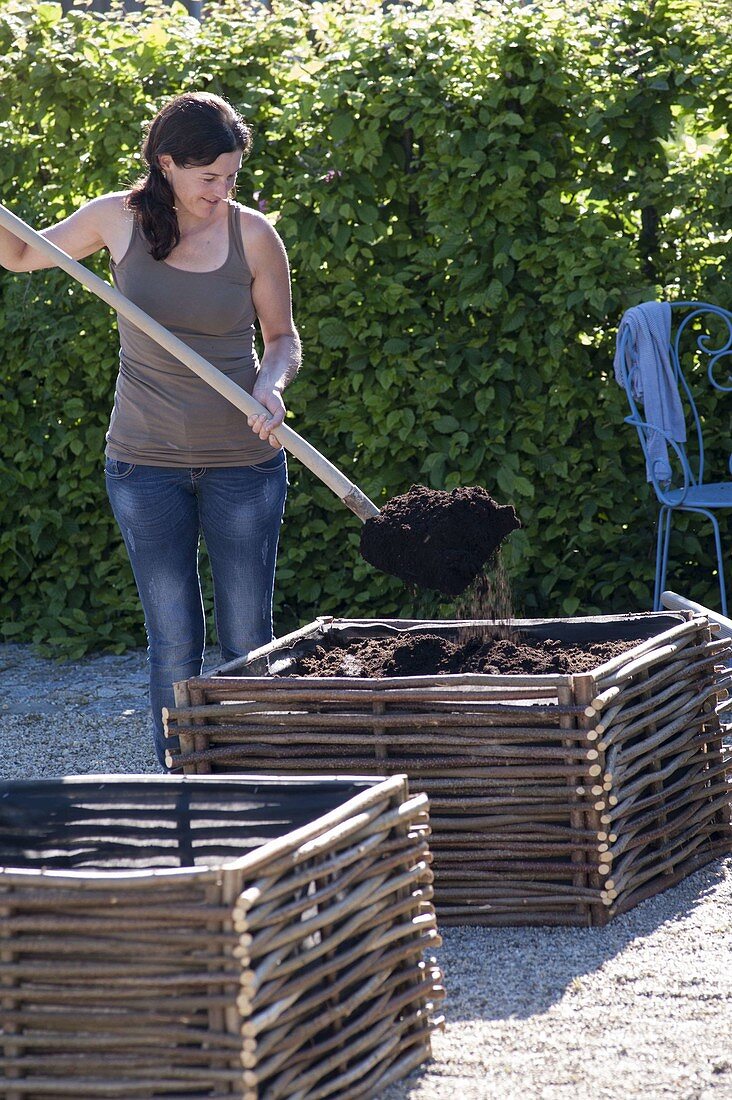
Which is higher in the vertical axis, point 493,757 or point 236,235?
point 236,235

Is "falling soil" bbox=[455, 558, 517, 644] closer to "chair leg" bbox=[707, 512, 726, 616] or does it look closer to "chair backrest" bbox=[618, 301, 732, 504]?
"chair leg" bbox=[707, 512, 726, 616]

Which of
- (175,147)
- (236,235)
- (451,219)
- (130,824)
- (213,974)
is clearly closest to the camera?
(213,974)

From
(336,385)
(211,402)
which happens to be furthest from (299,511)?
(211,402)

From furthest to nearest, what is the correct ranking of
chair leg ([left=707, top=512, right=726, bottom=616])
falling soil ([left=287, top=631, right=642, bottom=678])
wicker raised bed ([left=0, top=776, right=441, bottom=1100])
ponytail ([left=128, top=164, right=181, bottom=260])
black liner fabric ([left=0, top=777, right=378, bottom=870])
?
chair leg ([left=707, top=512, right=726, bottom=616])
ponytail ([left=128, top=164, right=181, bottom=260])
falling soil ([left=287, top=631, right=642, bottom=678])
black liner fabric ([left=0, top=777, right=378, bottom=870])
wicker raised bed ([left=0, top=776, right=441, bottom=1100])

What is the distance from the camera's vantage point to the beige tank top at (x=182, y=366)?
3291 mm

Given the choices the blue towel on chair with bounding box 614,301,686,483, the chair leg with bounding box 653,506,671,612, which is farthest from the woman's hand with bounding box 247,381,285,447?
the chair leg with bounding box 653,506,671,612

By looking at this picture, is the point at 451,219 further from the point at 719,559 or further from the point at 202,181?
the point at 202,181

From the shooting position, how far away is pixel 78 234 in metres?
3.35

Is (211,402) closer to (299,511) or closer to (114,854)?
(114,854)

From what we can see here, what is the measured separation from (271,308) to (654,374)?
5.97 ft

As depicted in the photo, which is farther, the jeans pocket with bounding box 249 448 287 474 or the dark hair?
the jeans pocket with bounding box 249 448 287 474

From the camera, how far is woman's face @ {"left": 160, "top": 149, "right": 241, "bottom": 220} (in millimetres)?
3172

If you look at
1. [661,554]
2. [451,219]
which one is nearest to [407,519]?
[661,554]

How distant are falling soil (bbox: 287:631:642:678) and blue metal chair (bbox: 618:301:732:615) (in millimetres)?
1567
